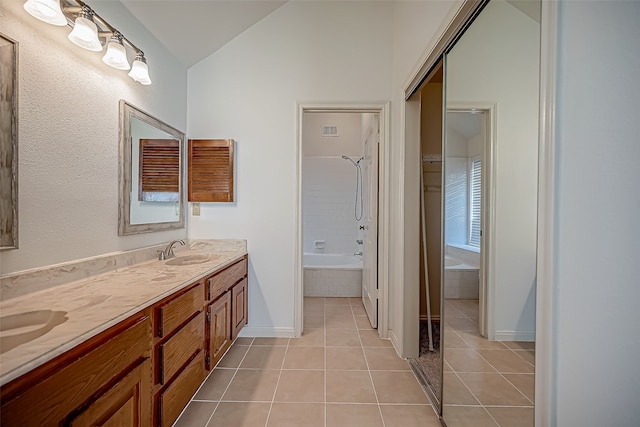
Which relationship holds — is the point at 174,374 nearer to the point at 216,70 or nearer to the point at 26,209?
the point at 26,209

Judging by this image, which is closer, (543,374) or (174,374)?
(543,374)

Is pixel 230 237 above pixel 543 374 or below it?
above

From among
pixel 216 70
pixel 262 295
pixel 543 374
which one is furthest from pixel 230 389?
pixel 216 70

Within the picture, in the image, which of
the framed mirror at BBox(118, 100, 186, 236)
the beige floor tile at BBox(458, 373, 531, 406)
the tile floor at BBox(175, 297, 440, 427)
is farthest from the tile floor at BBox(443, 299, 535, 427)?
the framed mirror at BBox(118, 100, 186, 236)

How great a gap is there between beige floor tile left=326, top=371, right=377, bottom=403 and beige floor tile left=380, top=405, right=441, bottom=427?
0.40 feet

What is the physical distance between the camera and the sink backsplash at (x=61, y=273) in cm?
115

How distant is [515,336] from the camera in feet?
3.52

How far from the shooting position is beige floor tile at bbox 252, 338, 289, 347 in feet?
8.41

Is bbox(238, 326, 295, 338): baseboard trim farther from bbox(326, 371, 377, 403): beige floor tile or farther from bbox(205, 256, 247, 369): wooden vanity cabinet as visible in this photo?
bbox(326, 371, 377, 403): beige floor tile

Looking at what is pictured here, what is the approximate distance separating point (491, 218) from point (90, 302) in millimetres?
1650

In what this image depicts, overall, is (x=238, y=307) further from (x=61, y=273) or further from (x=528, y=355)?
(x=528, y=355)

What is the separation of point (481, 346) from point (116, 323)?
1481 mm

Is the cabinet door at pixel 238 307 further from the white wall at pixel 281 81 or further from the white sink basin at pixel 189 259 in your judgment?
the white wall at pixel 281 81

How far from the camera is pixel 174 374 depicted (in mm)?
1395
